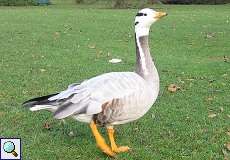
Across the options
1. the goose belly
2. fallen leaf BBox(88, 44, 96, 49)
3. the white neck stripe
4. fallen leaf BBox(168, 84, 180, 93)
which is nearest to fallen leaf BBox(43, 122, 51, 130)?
the goose belly

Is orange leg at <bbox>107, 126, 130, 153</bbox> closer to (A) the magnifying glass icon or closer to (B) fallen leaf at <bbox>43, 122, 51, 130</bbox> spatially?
(B) fallen leaf at <bbox>43, 122, 51, 130</bbox>

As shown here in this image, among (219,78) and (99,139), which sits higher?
(99,139)

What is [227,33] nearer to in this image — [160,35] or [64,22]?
[160,35]

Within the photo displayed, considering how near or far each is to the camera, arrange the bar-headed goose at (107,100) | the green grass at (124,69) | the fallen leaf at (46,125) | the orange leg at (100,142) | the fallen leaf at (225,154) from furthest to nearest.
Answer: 1. the fallen leaf at (46,125)
2. the green grass at (124,69)
3. the fallen leaf at (225,154)
4. the orange leg at (100,142)
5. the bar-headed goose at (107,100)

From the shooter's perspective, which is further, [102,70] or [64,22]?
[64,22]

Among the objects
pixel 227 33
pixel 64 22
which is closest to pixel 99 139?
pixel 227 33

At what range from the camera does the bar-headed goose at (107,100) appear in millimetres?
5406

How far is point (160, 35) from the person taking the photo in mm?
16891

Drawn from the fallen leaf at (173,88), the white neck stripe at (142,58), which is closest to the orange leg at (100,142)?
the white neck stripe at (142,58)

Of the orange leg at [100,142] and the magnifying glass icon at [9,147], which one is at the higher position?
the magnifying glass icon at [9,147]

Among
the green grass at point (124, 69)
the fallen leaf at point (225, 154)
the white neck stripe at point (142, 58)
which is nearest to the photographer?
the fallen leaf at point (225, 154)

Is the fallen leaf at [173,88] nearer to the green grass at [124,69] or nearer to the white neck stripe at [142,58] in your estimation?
the green grass at [124,69]

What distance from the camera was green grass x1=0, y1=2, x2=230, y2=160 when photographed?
6051mm

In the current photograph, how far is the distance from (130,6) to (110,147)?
2862cm
